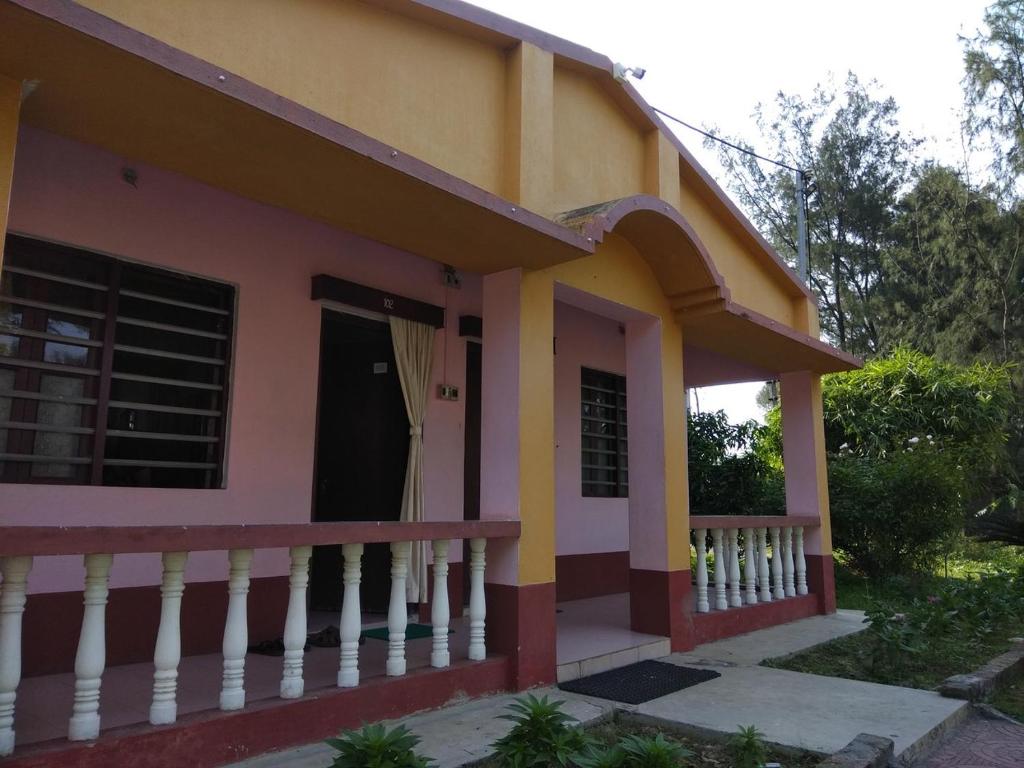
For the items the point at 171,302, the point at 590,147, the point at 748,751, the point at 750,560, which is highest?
the point at 590,147

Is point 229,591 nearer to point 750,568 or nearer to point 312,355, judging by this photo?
point 312,355

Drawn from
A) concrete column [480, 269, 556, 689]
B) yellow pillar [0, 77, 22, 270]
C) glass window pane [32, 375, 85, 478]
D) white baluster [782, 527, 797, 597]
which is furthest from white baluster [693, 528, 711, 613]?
yellow pillar [0, 77, 22, 270]

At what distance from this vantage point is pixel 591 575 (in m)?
7.96

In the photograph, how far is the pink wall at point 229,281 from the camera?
4.12 meters

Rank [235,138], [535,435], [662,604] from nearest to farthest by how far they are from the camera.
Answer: [235,138] → [535,435] → [662,604]

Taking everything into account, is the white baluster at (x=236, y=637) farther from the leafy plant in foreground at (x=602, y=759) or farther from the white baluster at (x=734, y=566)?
the white baluster at (x=734, y=566)

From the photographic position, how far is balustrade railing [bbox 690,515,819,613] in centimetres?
636

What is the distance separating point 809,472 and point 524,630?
479 cm

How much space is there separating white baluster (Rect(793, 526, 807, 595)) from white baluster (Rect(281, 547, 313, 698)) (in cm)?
580

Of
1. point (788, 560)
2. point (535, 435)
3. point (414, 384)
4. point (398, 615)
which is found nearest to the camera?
point (398, 615)

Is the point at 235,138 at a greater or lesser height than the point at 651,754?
greater

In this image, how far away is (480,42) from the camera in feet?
15.5

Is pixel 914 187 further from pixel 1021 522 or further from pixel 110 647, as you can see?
pixel 110 647

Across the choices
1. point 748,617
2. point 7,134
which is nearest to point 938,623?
point 748,617
